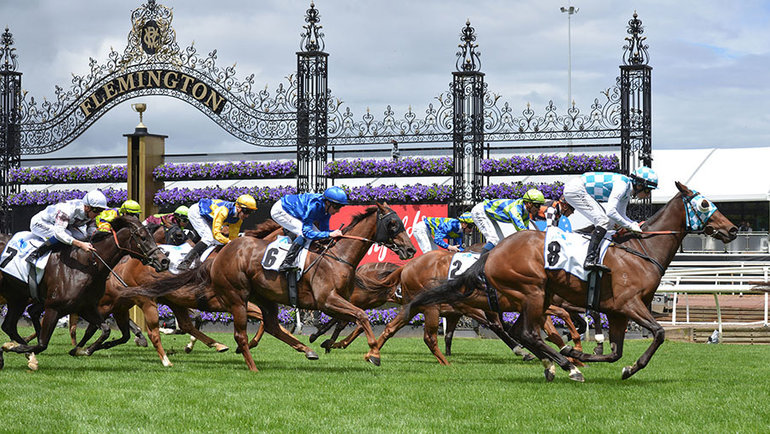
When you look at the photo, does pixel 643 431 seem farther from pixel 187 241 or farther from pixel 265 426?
pixel 187 241

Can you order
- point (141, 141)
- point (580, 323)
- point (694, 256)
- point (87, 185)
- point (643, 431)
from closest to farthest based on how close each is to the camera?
point (643, 431) < point (580, 323) < point (141, 141) < point (87, 185) < point (694, 256)

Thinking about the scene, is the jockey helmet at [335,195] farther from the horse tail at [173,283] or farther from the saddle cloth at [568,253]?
the saddle cloth at [568,253]

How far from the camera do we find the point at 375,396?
6914 millimetres

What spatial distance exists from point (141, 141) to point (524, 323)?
10.1m

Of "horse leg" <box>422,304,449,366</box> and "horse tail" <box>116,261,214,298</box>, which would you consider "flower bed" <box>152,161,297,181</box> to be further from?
"horse leg" <box>422,304,449,366</box>

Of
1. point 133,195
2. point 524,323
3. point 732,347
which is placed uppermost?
point 133,195

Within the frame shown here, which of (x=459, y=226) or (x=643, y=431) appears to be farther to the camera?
(x=459, y=226)

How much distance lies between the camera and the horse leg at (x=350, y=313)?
8719 millimetres

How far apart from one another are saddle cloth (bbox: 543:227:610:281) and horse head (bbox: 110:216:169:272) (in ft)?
11.4

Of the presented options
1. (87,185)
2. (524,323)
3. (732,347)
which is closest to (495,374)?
(524,323)

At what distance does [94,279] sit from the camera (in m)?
8.86

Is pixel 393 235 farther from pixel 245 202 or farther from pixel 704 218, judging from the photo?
pixel 704 218

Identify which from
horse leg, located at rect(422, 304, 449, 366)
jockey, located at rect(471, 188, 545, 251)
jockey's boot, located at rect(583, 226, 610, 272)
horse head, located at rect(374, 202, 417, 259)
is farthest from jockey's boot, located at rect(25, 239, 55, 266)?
jockey's boot, located at rect(583, 226, 610, 272)

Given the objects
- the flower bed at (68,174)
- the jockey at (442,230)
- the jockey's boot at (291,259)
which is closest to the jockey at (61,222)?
the jockey's boot at (291,259)
